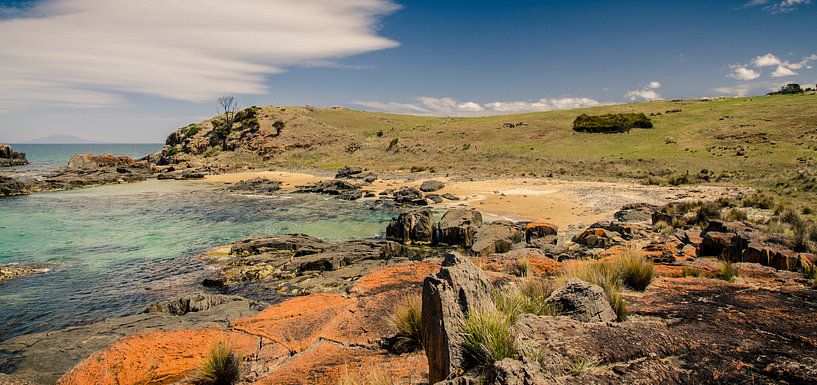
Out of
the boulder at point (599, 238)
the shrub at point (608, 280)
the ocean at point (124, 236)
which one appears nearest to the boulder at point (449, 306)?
the shrub at point (608, 280)

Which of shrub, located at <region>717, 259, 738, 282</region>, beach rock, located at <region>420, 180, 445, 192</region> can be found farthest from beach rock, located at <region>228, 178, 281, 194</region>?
shrub, located at <region>717, 259, 738, 282</region>

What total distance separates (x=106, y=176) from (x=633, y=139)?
70666mm

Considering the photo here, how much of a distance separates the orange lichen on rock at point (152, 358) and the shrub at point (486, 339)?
4850 millimetres

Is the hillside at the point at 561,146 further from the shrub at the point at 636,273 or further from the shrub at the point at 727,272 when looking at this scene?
the shrub at the point at 636,273

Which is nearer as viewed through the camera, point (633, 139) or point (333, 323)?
point (333, 323)

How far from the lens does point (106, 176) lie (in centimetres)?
5319

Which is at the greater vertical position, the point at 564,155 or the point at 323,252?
the point at 564,155

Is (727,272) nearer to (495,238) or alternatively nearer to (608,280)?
(608,280)

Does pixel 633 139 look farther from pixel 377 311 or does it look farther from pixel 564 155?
pixel 377 311

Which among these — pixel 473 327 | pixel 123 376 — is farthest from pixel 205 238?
pixel 473 327

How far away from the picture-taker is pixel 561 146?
5462 cm

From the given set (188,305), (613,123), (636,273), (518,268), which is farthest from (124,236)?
(613,123)

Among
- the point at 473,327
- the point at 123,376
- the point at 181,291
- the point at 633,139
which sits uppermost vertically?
the point at 633,139

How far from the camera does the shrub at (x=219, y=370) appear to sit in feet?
21.4
